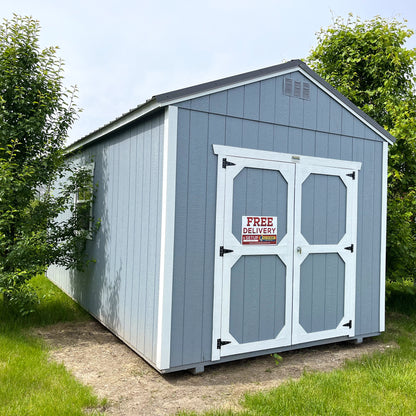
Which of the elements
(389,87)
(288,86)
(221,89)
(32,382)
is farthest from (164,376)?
(389,87)

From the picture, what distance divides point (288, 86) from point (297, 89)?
5.5 inches

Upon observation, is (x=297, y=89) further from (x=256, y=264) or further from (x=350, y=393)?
(x=350, y=393)

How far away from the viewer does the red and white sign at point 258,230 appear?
4270 millimetres

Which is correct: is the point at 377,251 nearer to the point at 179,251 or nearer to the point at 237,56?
the point at 179,251

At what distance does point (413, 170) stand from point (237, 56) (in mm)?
4854

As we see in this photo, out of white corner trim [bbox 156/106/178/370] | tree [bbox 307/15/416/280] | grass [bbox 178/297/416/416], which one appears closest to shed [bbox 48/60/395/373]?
white corner trim [bbox 156/106/178/370]

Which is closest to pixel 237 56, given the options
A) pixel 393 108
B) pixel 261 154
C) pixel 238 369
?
pixel 393 108

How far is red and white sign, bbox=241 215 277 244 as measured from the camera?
14.0 ft

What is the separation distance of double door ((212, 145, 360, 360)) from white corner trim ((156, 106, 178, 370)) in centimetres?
53

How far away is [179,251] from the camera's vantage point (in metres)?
3.86

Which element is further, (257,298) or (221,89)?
(257,298)

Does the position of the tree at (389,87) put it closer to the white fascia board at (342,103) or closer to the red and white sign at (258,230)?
the white fascia board at (342,103)

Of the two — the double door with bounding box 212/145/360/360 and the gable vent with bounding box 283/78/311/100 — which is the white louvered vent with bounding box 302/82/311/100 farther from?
the double door with bounding box 212/145/360/360

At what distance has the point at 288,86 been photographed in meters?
4.63
